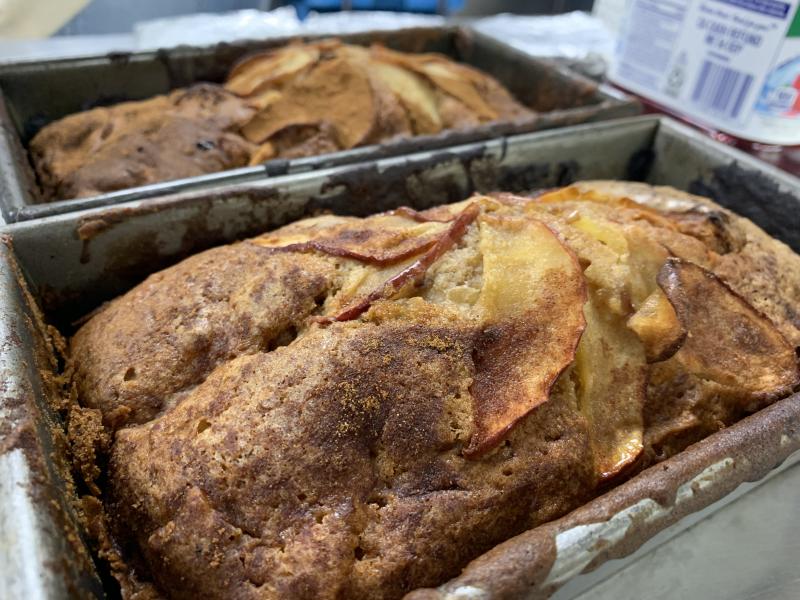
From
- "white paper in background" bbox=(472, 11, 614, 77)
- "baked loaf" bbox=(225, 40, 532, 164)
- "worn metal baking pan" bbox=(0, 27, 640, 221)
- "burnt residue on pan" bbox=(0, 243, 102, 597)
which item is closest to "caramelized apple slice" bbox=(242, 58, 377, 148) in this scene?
"baked loaf" bbox=(225, 40, 532, 164)

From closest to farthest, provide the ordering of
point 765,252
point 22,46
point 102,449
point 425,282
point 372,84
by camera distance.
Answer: point 102,449 < point 425,282 < point 765,252 < point 372,84 < point 22,46

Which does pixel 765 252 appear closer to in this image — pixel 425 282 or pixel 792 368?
pixel 792 368

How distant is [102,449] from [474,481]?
0.64 m

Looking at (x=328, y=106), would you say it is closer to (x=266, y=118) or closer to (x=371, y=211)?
(x=266, y=118)

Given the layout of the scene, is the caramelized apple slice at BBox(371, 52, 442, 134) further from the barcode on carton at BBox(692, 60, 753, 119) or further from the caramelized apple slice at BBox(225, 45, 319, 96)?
the barcode on carton at BBox(692, 60, 753, 119)

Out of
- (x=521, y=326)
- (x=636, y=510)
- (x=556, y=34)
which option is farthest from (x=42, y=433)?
(x=556, y=34)

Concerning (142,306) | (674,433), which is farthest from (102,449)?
(674,433)

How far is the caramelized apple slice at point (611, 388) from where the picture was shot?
110 centimetres

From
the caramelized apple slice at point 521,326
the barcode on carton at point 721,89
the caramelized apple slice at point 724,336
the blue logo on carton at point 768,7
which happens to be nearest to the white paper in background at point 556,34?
the barcode on carton at point 721,89

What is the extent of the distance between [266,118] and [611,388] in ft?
4.86

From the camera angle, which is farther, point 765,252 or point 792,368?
point 765,252

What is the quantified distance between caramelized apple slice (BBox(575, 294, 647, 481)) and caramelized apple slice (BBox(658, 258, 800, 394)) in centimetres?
11

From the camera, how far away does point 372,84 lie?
87.0 inches

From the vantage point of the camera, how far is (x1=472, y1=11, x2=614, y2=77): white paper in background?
3.38 metres
